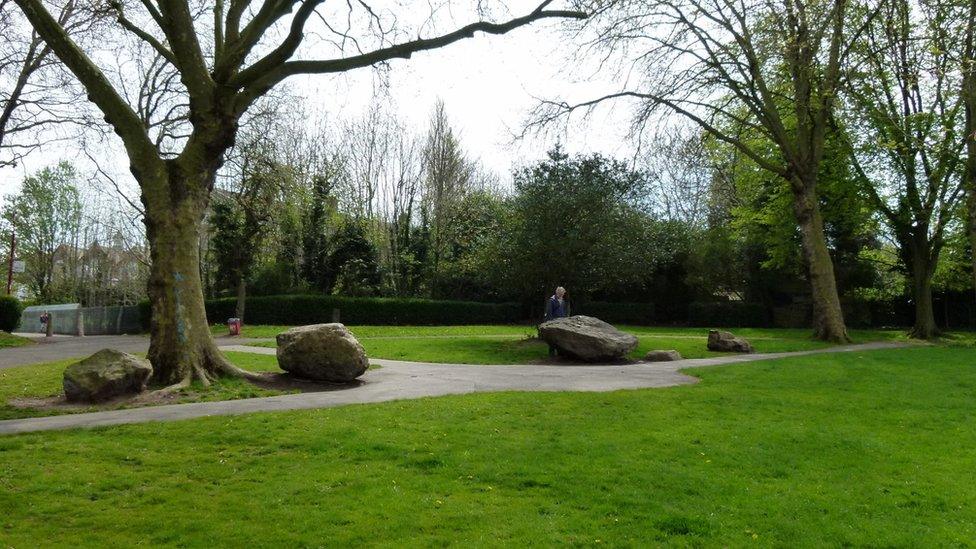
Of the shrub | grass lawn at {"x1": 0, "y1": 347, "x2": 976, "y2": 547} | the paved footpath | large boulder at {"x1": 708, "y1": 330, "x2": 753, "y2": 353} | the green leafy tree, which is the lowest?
grass lawn at {"x1": 0, "y1": 347, "x2": 976, "y2": 547}

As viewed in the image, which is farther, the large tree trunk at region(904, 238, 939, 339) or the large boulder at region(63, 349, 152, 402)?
the large tree trunk at region(904, 238, 939, 339)

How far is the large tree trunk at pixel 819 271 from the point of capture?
24.0 m

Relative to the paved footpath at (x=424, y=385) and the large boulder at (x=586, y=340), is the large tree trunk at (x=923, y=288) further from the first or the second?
the large boulder at (x=586, y=340)

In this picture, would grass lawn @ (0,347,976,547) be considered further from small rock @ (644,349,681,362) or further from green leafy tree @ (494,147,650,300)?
green leafy tree @ (494,147,650,300)

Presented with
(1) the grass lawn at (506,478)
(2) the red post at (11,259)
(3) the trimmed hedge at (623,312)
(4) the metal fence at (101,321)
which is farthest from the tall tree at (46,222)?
(1) the grass lawn at (506,478)

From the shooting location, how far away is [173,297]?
11.7 metres

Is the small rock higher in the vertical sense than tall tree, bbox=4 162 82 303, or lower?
lower

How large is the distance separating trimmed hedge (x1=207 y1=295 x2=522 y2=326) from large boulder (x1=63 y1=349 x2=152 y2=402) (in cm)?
2138

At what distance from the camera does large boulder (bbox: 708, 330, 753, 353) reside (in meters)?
20.5

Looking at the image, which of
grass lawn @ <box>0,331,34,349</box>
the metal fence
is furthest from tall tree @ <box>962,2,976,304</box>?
the metal fence

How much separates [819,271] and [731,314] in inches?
526

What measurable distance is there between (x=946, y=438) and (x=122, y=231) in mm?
46801

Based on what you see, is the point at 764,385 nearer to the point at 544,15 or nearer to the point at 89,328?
the point at 544,15

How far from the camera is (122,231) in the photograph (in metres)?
44.4
